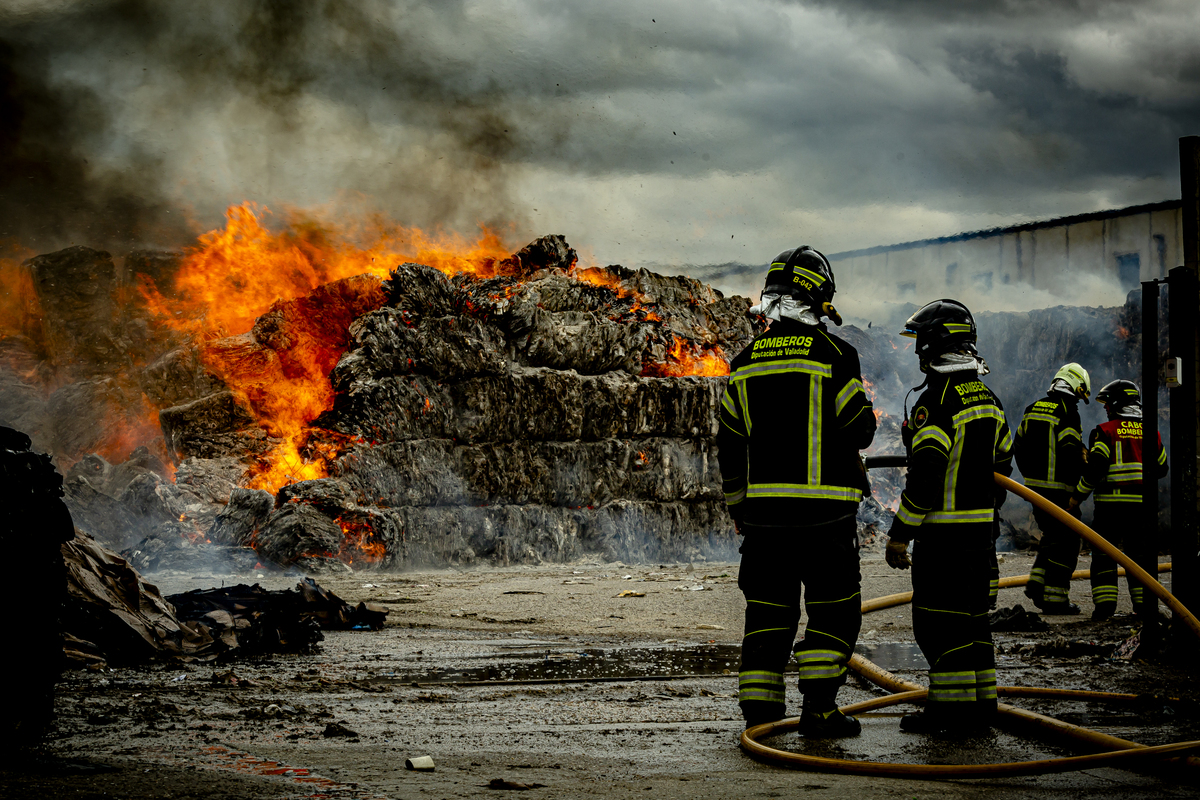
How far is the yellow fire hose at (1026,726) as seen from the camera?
9.22 ft

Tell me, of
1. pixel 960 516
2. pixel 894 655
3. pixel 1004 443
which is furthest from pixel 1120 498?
pixel 960 516

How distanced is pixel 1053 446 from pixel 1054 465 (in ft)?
0.54

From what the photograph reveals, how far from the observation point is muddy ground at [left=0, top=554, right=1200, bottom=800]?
8.95 ft

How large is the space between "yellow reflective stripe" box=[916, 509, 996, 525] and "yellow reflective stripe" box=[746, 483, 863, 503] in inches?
18.1

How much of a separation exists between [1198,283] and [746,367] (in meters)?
3.37

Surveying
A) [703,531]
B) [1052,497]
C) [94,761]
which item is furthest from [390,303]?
[94,761]

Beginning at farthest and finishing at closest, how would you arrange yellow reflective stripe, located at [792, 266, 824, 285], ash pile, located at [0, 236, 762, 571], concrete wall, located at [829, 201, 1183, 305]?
concrete wall, located at [829, 201, 1183, 305], ash pile, located at [0, 236, 762, 571], yellow reflective stripe, located at [792, 266, 824, 285]

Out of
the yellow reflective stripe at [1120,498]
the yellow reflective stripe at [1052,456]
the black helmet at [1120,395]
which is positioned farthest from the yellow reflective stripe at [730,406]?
the black helmet at [1120,395]

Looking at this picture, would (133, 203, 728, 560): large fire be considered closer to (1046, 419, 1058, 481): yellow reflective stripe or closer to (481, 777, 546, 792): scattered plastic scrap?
(1046, 419, 1058, 481): yellow reflective stripe

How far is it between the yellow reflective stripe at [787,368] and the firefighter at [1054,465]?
15.9 feet

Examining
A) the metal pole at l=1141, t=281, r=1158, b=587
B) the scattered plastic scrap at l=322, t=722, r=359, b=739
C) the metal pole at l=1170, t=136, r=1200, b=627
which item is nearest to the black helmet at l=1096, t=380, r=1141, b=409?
the metal pole at l=1141, t=281, r=1158, b=587

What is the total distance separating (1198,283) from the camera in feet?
18.2

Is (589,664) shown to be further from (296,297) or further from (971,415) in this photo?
(296,297)

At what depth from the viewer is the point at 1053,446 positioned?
795 cm
